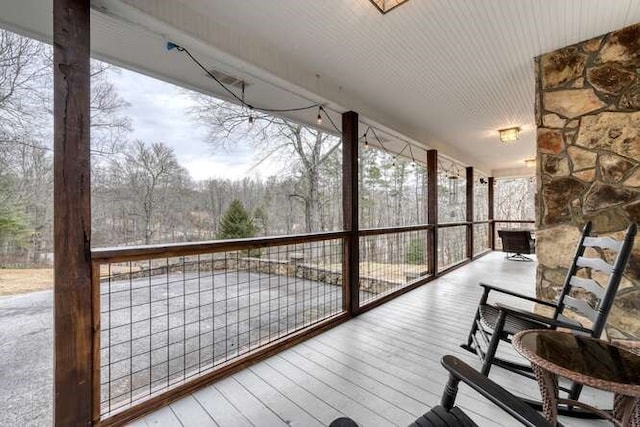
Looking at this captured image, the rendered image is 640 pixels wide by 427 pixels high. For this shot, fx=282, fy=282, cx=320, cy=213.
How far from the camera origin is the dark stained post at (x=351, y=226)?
3377 millimetres

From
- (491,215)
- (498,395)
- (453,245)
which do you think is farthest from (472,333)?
(491,215)

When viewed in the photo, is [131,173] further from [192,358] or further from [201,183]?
[192,358]

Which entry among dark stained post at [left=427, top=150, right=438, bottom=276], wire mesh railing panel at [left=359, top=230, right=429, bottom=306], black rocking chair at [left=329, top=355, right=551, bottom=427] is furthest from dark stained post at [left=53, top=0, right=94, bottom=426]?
dark stained post at [left=427, top=150, right=438, bottom=276]

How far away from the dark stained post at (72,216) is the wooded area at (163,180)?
0.26m

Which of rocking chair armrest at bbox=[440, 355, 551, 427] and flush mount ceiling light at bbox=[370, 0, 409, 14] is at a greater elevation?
flush mount ceiling light at bbox=[370, 0, 409, 14]

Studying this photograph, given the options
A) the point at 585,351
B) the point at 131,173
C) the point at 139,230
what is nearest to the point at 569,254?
the point at 585,351

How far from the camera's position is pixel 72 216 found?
150 cm

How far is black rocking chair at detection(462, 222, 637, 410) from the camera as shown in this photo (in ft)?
5.03

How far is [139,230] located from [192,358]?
1.93 metres

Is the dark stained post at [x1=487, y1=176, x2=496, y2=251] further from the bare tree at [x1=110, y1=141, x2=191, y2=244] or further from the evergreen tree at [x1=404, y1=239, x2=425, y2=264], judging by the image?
the bare tree at [x1=110, y1=141, x2=191, y2=244]

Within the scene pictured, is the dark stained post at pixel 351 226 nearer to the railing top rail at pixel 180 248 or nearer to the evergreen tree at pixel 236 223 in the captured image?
the railing top rail at pixel 180 248

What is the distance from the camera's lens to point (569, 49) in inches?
98.3

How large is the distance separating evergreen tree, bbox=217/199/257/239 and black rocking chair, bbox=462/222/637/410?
465 centimetres

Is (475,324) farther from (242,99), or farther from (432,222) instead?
(242,99)
